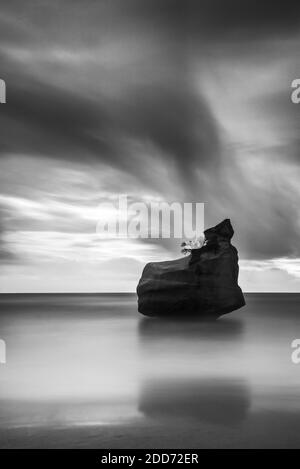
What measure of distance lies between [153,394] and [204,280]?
1644cm

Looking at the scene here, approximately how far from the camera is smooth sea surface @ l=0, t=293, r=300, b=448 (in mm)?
7926

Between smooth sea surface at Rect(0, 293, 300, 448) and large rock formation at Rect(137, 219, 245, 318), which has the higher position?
large rock formation at Rect(137, 219, 245, 318)

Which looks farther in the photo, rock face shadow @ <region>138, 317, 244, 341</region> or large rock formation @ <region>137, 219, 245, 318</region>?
large rock formation @ <region>137, 219, 245, 318</region>

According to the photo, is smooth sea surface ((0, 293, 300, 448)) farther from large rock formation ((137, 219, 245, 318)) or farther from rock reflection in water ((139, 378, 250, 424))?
large rock formation ((137, 219, 245, 318))

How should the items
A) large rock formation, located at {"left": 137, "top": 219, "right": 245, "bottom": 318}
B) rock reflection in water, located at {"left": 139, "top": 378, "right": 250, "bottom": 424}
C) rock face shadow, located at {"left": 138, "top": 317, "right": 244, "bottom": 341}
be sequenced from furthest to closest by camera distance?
large rock formation, located at {"left": 137, "top": 219, "right": 245, "bottom": 318} < rock face shadow, located at {"left": 138, "top": 317, "right": 244, "bottom": 341} < rock reflection in water, located at {"left": 139, "top": 378, "right": 250, "bottom": 424}

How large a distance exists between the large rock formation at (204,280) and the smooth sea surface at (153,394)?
4.17m

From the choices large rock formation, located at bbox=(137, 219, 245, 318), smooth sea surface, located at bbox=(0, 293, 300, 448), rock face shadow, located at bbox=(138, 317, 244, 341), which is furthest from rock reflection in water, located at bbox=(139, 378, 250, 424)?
large rock formation, located at bbox=(137, 219, 245, 318)

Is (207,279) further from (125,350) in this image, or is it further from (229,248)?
(125,350)

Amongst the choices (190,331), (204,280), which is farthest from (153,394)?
(204,280)

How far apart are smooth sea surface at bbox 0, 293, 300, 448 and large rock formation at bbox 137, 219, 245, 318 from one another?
4.17 meters

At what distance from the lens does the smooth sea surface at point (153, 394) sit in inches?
312

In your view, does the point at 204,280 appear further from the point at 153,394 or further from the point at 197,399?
the point at 197,399

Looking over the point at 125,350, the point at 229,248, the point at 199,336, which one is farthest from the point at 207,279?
the point at 125,350
